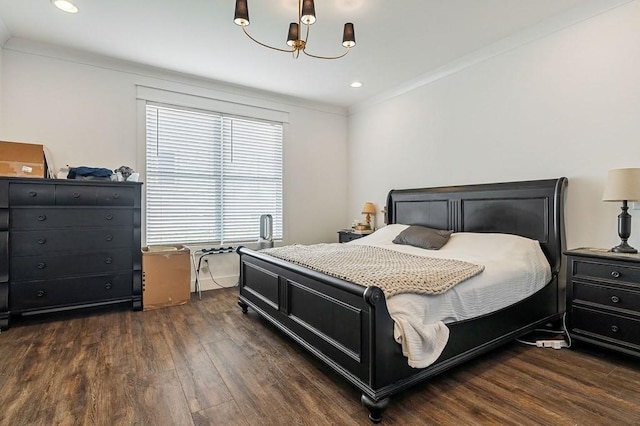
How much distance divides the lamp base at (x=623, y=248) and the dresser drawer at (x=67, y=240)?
13.8 feet

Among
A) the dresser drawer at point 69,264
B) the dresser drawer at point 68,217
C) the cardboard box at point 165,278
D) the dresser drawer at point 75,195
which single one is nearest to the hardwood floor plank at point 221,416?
the cardboard box at point 165,278

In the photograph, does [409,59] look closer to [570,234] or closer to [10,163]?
[570,234]

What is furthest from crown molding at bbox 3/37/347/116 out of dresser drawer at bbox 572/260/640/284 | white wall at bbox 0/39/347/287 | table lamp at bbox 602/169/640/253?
dresser drawer at bbox 572/260/640/284

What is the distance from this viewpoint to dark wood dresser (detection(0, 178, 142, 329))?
2857 mm

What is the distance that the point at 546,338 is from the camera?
265 cm

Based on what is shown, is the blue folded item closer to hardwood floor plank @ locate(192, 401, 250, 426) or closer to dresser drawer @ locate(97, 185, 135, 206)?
dresser drawer @ locate(97, 185, 135, 206)

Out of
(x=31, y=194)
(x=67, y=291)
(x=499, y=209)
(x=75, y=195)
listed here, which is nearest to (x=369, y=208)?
(x=499, y=209)

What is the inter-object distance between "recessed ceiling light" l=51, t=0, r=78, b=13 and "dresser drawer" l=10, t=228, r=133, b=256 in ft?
6.21

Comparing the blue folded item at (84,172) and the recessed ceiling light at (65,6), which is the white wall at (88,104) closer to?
the blue folded item at (84,172)

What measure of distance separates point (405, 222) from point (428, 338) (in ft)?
8.39

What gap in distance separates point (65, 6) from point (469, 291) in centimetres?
373

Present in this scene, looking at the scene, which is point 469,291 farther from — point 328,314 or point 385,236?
point 385,236

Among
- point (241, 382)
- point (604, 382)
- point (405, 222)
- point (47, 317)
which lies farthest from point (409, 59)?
point (47, 317)

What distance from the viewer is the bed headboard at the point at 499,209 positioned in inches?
110
